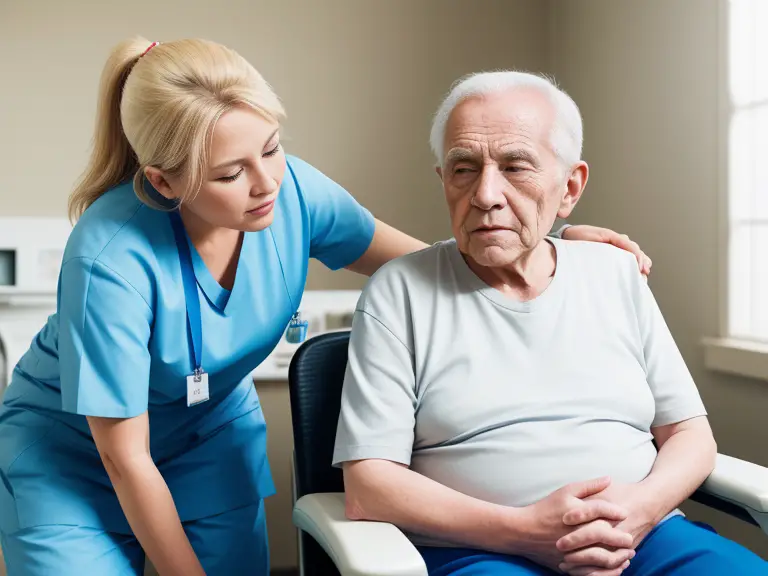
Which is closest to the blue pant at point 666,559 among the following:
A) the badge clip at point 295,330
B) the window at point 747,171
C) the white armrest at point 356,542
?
the white armrest at point 356,542

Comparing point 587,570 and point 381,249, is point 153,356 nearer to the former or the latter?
point 381,249

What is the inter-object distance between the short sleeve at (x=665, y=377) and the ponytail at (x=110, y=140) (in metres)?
0.95

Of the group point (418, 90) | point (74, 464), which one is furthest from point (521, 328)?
point (418, 90)

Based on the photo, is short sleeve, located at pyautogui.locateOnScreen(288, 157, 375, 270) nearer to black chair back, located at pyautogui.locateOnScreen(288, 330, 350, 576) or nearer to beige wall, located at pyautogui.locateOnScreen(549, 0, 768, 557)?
black chair back, located at pyautogui.locateOnScreen(288, 330, 350, 576)

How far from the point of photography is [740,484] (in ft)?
4.12

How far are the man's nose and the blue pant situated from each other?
55cm

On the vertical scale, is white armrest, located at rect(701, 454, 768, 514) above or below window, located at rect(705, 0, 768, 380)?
below

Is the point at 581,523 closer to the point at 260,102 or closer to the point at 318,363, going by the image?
the point at 318,363

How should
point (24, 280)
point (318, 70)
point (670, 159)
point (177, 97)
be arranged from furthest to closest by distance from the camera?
point (318, 70) → point (24, 280) → point (670, 159) → point (177, 97)

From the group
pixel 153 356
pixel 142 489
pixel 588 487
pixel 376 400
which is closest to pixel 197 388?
pixel 153 356

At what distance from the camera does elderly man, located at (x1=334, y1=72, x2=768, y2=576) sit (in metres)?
1.17

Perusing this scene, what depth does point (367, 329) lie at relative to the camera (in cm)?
131

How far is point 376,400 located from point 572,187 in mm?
542

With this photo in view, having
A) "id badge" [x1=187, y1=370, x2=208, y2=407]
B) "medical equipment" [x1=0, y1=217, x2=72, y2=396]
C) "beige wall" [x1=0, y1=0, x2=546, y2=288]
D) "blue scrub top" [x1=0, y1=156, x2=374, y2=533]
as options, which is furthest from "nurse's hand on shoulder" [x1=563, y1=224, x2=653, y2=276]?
"medical equipment" [x1=0, y1=217, x2=72, y2=396]
